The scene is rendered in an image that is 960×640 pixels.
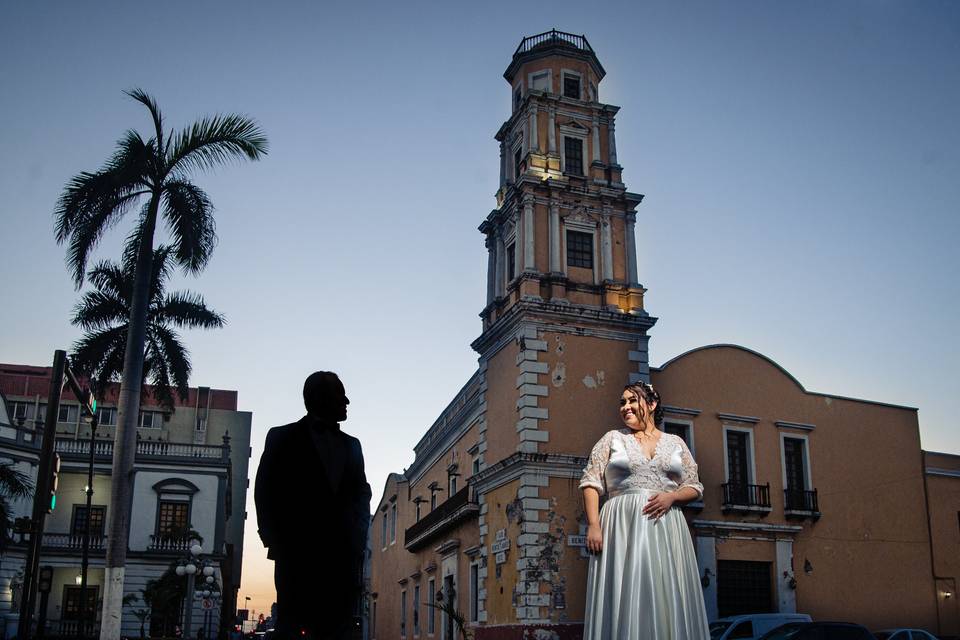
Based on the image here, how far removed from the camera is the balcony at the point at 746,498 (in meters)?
23.4

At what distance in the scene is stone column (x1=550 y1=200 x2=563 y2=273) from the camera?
23953mm

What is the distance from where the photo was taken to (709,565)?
22672 mm

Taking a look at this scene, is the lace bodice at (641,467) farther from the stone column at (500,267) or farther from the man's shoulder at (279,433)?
the stone column at (500,267)

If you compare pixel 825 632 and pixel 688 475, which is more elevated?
pixel 688 475

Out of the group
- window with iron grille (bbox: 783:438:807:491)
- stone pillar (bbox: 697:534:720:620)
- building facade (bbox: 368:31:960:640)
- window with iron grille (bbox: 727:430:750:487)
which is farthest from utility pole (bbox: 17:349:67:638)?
window with iron grille (bbox: 783:438:807:491)

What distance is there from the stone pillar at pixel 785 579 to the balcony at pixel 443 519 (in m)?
7.79

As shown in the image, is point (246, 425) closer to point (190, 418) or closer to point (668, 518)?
point (190, 418)

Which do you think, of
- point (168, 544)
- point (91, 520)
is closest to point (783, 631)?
point (168, 544)

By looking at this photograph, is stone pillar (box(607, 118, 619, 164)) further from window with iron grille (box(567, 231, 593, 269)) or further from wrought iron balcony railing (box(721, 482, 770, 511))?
wrought iron balcony railing (box(721, 482, 770, 511))

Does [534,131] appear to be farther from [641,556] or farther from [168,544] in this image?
[168,544]

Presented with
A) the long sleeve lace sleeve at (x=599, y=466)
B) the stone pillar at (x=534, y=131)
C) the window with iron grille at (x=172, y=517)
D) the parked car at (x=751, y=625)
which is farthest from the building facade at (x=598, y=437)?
the long sleeve lace sleeve at (x=599, y=466)

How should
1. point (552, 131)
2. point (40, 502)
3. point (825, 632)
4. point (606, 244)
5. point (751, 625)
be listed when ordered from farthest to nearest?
point (552, 131)
point (606, 244)
point (751, 625)
point (40, 502)
point (825, 632)

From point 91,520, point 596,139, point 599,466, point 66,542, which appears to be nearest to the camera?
point 599,466

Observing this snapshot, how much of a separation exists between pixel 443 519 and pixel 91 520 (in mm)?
19397
